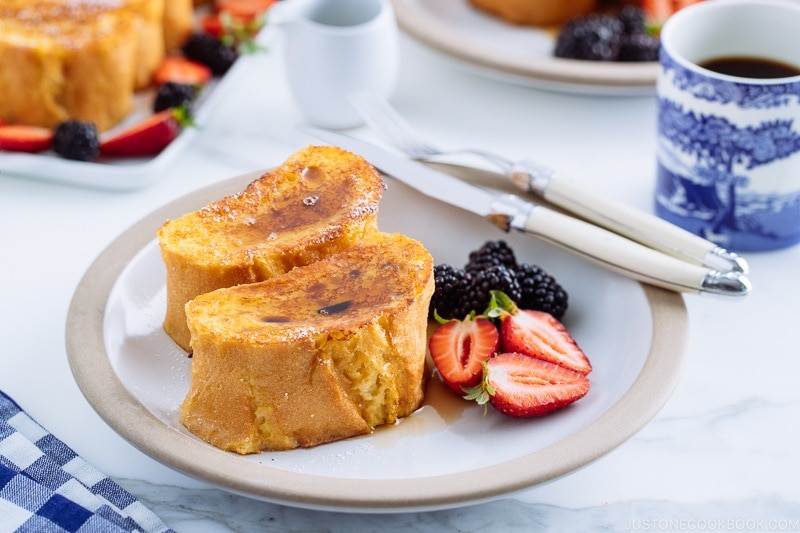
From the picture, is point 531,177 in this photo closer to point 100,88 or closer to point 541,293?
point 541,293

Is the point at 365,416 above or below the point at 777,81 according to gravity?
below

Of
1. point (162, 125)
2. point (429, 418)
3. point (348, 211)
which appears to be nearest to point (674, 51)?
point (348, 211)

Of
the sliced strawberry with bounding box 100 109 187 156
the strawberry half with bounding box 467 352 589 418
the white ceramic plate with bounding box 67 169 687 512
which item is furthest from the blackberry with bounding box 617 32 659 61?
the strawberry half with bounding box 467 352 589 418

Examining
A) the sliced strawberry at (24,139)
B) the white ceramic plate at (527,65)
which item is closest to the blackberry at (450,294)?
the white ceramic plate at (527,65)

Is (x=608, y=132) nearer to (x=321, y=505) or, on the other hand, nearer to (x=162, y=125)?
(x=162, y=125)

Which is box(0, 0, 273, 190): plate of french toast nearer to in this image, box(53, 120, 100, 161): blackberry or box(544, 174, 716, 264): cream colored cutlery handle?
box(53, 120, 100, 161): blackberry

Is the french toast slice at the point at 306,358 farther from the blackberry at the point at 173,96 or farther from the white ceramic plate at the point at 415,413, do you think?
the blackberry at the point at 173,96
